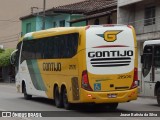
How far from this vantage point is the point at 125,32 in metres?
19.3

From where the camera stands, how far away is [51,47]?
22.4 m

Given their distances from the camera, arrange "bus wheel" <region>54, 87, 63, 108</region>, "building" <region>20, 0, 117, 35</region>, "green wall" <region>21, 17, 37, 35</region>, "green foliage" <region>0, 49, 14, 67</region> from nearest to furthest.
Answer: "bus wheel" <region>54, 87, 63, 108</region> → "building" <region>20, 0, 117, 35</region> → "green foliage" <region>0, 49, 14, 67</region> → "green wall" <region>21, 17, 37, 35</region>

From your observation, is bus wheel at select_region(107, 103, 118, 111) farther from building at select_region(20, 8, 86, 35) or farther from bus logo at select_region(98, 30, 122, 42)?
building at select_region(20, 8, 86, 35)

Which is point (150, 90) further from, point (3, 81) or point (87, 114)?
point (3, 81)

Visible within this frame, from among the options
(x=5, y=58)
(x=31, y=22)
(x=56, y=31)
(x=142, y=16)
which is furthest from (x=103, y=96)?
(x=31, y=22)

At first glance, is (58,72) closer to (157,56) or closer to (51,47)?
(51,47)

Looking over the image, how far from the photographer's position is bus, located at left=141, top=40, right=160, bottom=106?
23.5 m

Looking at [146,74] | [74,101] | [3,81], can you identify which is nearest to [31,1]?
[3,81]

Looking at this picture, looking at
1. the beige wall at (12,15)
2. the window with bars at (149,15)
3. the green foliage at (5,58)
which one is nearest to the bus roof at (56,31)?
the window with bars at (149,15)

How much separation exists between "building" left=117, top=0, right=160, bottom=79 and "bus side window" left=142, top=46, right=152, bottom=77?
9684mm

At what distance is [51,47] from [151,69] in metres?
4.97

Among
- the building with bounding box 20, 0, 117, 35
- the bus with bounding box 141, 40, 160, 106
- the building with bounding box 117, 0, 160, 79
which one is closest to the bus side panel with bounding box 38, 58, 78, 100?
the bus with bounding box 141, 40, 160, 106

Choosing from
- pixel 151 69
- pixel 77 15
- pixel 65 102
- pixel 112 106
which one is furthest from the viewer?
pixel 77 15

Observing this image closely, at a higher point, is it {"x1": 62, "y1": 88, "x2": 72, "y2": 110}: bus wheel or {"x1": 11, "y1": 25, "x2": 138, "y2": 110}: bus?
{"x1": 11, "y1": 25, "x2": 138, "y2": 110}: bus
